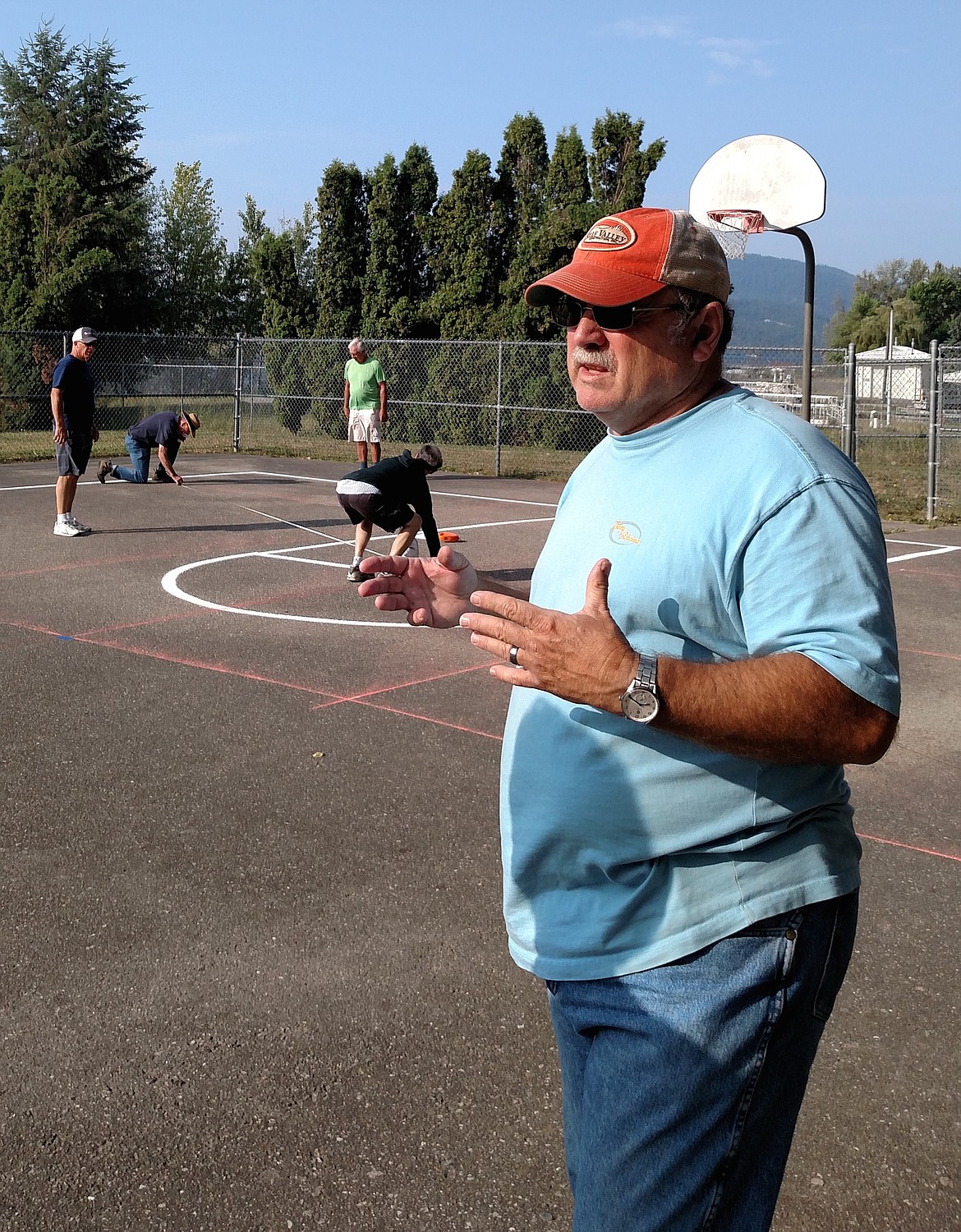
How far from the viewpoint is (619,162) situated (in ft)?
83.8

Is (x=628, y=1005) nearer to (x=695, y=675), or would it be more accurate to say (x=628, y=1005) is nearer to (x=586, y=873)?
(x=586, y=873)

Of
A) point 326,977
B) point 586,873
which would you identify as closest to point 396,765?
point 326,977

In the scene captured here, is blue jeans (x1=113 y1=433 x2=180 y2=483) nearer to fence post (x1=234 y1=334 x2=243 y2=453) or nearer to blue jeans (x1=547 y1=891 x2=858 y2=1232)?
fence post (x1=234 y1=334 x2=243 y2=453)

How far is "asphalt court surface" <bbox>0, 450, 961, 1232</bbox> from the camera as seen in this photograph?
2.98m

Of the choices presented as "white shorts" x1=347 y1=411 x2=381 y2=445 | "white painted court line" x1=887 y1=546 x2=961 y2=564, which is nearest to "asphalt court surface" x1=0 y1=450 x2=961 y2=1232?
"white painted court line" x1=887 y1=546 x2=961 y2=564

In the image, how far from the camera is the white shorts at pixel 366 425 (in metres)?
16.9

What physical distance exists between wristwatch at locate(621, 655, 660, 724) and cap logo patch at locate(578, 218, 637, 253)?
75 cm

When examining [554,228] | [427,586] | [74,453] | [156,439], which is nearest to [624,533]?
[427,586]

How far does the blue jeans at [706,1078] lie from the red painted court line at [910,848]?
3313mm

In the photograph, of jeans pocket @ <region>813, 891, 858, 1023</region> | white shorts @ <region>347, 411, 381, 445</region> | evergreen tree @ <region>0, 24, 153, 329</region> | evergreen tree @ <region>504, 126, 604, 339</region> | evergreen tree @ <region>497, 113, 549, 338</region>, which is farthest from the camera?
evergreen tree @ <region>0, 24, 153, 329</region>

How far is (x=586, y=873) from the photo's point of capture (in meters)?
1.98

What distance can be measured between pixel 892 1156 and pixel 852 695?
189 cm

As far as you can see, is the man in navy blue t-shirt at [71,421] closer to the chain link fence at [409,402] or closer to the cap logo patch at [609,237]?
the chain link fence at [409,402]

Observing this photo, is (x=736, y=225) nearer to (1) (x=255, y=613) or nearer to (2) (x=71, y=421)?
(1) (x=255, y=613)
